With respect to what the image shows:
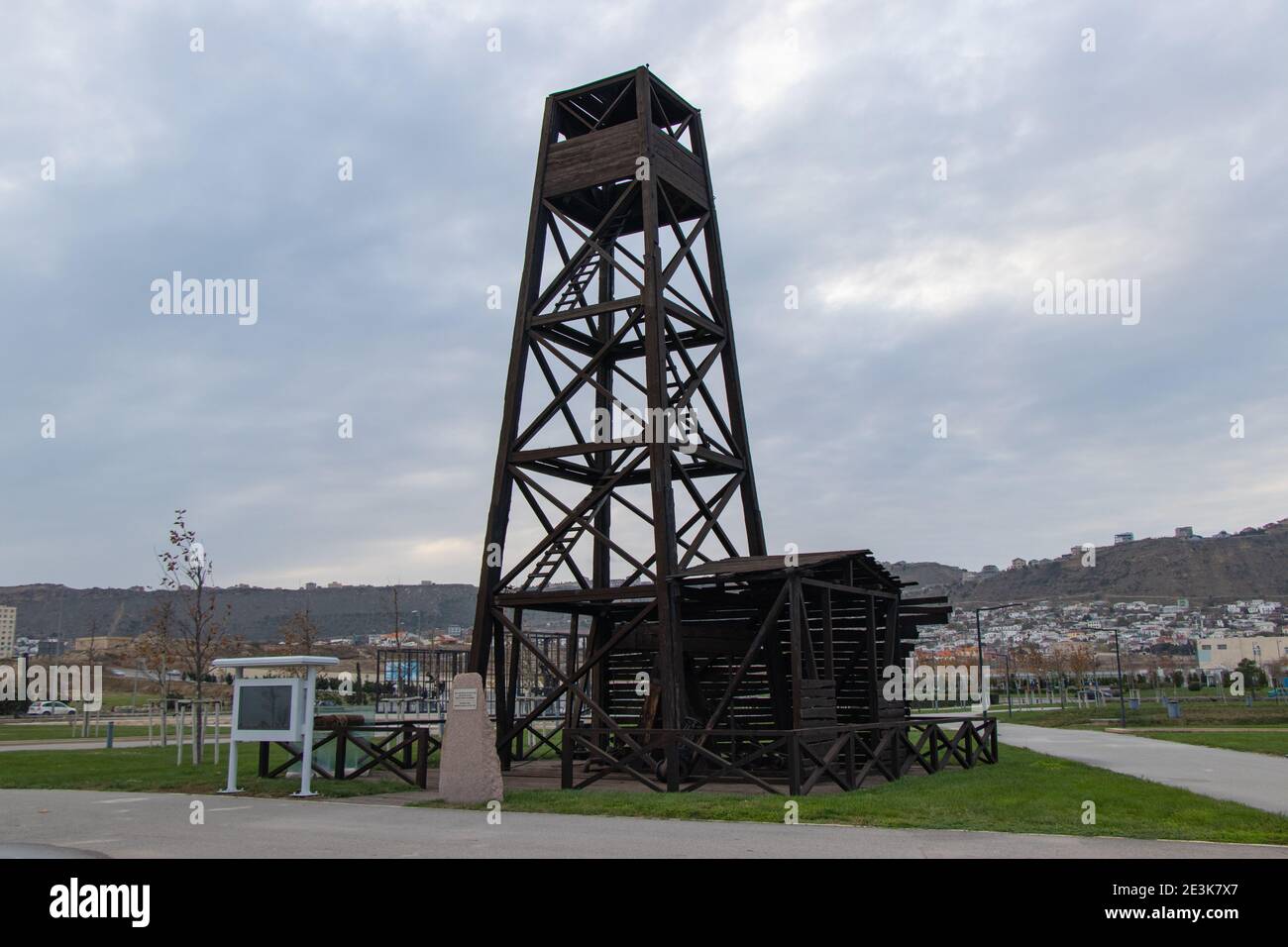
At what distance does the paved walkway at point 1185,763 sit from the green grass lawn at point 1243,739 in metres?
0.64

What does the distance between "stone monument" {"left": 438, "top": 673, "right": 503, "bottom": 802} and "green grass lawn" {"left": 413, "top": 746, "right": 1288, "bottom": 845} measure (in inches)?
17.4

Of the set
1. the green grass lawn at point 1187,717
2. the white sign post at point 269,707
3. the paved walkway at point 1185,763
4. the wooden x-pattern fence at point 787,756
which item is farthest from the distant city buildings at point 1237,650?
the white sign post at point 269,707

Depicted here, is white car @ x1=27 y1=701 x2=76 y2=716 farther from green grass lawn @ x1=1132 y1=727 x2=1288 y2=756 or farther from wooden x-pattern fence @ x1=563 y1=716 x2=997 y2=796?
green grass lawn @ x1=1132 y1=727 x2=1288 y2=756

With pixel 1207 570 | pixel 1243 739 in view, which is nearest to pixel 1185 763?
pixel 1243 739

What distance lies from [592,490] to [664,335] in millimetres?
3415

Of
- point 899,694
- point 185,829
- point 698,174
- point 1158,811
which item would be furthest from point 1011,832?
point 698,174

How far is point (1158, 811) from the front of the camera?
44.9 ft

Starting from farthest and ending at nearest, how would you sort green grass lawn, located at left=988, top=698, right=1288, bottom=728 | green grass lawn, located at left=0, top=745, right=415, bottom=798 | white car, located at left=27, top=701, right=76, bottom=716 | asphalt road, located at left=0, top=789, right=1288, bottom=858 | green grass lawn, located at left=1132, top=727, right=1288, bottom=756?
white car, located at left=27, top=701, right=76, bottom=716
green grass lawn, located at left=988, top=698, right=1288, bottom=728
green grass lawn, located at left=1132, top=727, right=1288, bottom=756
green grass lawn, located at left=0, top=745, right=415, bottom=798
asphalt road, located at left=0, top=789, right=1288, bottom=858

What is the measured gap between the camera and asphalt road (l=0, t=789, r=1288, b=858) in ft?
34.1

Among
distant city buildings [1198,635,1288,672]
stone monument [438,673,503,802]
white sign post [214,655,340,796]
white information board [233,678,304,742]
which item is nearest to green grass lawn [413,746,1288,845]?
stone monument [438,673,503,802]

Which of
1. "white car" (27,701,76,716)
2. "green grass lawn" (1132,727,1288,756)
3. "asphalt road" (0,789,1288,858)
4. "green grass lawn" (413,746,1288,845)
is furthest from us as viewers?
"white car" (27,701,76,716)

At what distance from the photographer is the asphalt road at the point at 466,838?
10.4 meters

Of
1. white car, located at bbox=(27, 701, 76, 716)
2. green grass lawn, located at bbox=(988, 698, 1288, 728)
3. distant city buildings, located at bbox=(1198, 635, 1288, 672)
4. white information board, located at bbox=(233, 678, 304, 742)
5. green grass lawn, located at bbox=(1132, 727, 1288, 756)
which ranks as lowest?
distant city buildings, located at bbox=(1198, 635, 1288, 672)

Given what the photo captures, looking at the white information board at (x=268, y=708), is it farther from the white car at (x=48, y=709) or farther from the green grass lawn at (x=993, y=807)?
the white car at (x=48, y=709)
